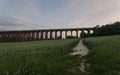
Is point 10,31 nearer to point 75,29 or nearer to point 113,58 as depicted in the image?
point 75,29

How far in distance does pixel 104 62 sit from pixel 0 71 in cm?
821

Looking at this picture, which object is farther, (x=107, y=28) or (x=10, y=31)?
(x=10, y=31)

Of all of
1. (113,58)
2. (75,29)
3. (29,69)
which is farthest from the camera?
(75,29)

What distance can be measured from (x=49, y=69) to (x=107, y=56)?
796 centimetres

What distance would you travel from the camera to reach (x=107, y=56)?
21344mm

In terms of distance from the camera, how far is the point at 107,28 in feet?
505

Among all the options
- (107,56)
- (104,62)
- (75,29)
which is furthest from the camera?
(75,29)

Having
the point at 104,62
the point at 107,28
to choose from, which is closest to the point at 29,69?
the point at 104,62

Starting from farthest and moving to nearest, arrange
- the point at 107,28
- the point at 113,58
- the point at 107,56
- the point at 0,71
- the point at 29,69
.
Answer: the point at 107,28 < the point at 107,56 < the point at 113,58 < the point at 29,69 < the point at 0,71

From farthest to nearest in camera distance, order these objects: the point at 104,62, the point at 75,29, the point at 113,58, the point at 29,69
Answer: the point at 75,29 < the point at 113,58 < the point at 104,62 < the point at 29,69

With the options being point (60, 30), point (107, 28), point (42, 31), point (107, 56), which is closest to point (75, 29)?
point (60, 30)

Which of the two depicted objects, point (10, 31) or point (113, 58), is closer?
point (113, 58)

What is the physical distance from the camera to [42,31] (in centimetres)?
19650

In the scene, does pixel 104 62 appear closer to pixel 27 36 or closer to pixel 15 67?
pixel 15 67
